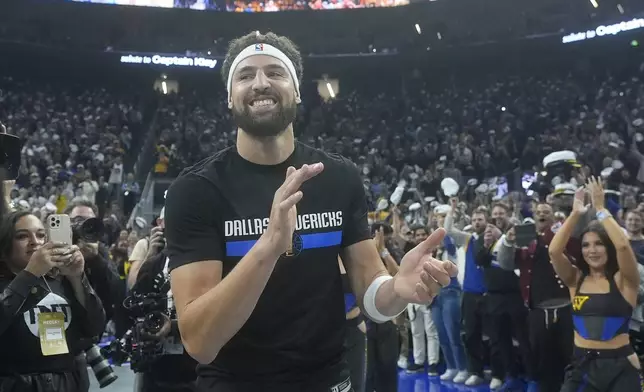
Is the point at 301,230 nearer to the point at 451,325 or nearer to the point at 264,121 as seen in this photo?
the point at 264,121

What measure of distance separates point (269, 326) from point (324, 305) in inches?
7.2

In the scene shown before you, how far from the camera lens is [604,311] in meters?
4.23

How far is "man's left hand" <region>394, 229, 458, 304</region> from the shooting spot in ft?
5.43

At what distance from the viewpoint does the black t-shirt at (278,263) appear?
175cm

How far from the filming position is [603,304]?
425 cm

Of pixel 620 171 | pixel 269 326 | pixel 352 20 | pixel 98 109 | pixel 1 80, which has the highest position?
pixel 352 20

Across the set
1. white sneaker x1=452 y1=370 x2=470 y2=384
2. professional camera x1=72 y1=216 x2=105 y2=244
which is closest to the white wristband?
professional camera x1=72 y1=216 x2=105 y2=244

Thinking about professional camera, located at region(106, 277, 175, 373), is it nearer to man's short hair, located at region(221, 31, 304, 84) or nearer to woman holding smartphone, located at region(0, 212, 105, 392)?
woman holding smartphone, located at region(0, 212, 105, 392)

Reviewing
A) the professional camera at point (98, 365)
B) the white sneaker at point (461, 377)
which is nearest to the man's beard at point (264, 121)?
the professional camera at point (98, 365)

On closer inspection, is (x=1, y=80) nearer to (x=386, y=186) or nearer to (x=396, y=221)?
(x=386, y=186)

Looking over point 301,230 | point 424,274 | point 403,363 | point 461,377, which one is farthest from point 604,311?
point 403,363

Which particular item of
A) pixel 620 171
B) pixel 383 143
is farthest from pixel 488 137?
pixel 620 171

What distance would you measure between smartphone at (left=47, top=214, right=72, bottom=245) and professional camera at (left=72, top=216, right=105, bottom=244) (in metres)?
0.68

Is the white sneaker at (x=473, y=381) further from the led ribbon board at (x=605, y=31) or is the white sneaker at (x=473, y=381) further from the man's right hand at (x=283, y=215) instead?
the led ribbon board at (x=605, y=31)
